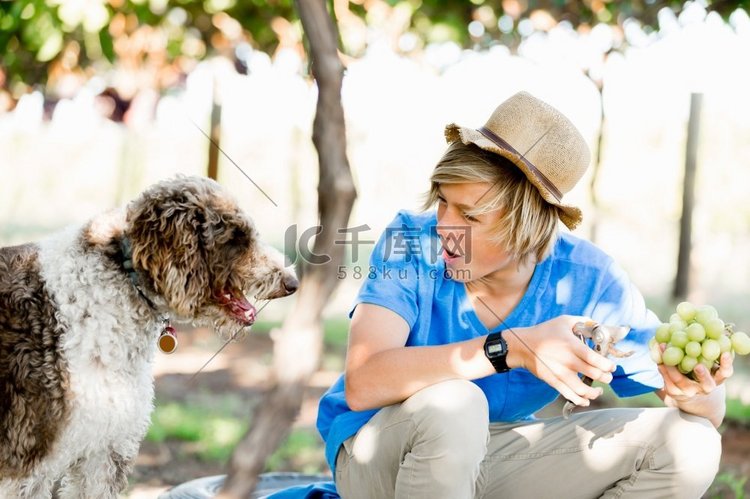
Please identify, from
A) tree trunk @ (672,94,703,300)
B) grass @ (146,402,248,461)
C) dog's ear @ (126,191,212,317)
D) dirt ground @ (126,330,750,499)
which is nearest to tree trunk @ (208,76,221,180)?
dirt ground @ (126,330,750,499)

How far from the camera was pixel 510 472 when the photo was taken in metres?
2.57

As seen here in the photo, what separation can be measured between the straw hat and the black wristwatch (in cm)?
54

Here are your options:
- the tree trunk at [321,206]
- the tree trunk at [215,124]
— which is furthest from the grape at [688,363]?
the tree trunk at [215,124]

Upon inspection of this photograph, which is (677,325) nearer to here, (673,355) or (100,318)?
(673,355)

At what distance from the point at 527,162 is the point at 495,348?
65 centimetres

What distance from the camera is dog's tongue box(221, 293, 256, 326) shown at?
9.09 ft

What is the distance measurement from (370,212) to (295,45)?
6.13 m

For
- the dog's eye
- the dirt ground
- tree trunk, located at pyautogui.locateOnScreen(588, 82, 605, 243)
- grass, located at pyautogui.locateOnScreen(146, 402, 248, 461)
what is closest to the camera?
the dog's eye

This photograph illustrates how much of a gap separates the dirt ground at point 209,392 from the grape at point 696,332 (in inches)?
72.0

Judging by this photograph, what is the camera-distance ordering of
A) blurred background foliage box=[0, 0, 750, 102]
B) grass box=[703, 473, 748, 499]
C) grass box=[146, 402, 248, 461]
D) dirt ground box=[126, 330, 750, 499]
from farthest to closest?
blurred background foliage box=[0, 0, 750, 102], grass box=[146, 402, 248, 461], dirt ground box=[126, 330, 750, 499], grass box=[703, 473, 748, 499]

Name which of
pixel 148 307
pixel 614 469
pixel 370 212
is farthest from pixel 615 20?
pixel 370 212

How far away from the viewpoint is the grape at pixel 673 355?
7.26 feet

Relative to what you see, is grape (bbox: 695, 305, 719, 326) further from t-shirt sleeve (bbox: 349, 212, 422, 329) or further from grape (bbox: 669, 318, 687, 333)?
t-shirt sleeve (bbox: 349, 212, 422, 329)

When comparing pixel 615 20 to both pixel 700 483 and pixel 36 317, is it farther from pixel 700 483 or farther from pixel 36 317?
pixel 36 317
